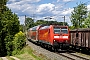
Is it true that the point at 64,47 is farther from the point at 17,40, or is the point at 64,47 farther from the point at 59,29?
the point at 17,40

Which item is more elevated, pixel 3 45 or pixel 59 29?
pixel 59 29

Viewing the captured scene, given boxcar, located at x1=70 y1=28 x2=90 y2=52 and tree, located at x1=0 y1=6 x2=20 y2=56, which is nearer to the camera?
boxcar, located at x1=70 y1=28 x2=90 y2=52

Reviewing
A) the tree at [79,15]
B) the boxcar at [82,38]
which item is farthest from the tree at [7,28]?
the boxcar at [82,38]

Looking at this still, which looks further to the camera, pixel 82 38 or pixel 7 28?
pixel 7 28

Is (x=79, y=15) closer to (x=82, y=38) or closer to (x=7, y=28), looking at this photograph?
(x=7, y=28)

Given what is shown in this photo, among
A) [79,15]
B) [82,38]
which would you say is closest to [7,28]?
[79,15]

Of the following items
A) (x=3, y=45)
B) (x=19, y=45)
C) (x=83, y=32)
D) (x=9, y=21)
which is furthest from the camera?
(x=3, y=45)

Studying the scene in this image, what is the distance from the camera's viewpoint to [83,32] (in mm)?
29906

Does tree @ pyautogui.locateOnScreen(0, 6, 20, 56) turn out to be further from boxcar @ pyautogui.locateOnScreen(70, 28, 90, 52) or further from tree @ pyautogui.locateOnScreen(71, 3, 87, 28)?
boxcar @ pyautogui.locateOnScreen(70, 28, 90, 52)

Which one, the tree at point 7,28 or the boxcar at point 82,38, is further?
the tree at point 7,28

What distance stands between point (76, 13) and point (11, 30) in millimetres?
18995

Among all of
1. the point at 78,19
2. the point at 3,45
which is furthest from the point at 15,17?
the point at 78,19

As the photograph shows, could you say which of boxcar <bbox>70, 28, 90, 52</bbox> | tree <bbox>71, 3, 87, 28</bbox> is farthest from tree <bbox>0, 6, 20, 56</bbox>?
boxcar <bbox>70, 28, 90, 52</bbox>

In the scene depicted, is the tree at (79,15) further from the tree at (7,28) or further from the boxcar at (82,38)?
A: the boxcar at (82,38)
